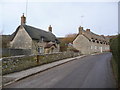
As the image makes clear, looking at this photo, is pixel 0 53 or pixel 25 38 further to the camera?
pixel 25 38

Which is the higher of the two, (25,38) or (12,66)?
(25,38)

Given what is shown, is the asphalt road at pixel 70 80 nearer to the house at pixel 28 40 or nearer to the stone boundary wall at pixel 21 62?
the stone boundary wall at pixel 21 62

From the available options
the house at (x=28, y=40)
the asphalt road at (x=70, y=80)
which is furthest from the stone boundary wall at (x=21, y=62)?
the house at (x=28, y=40)

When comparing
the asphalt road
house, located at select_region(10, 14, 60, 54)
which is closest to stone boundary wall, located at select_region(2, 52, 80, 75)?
the asphalt road

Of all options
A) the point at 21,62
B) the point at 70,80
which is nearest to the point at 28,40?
the point at 21,62

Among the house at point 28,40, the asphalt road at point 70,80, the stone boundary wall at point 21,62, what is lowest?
the asphalt road at point 70,80

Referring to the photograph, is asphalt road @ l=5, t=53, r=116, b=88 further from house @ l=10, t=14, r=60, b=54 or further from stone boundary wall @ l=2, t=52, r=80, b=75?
house @ l=10, t=14, r=60, b=54

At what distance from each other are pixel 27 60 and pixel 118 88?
8996 millimetres

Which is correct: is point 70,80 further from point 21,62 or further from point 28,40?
point 28,40

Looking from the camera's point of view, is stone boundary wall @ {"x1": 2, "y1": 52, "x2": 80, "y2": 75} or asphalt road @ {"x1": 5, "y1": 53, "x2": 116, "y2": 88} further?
stone boundary wall @ {"x1": 2, "y1": 52, "x2": 80, "y2": 75}

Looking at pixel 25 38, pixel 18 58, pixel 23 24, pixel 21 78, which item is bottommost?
pixel 21 78

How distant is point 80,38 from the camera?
157ft

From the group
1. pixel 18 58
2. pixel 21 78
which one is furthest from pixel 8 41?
pixel 21 78

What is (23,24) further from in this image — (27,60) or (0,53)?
(27,60)
